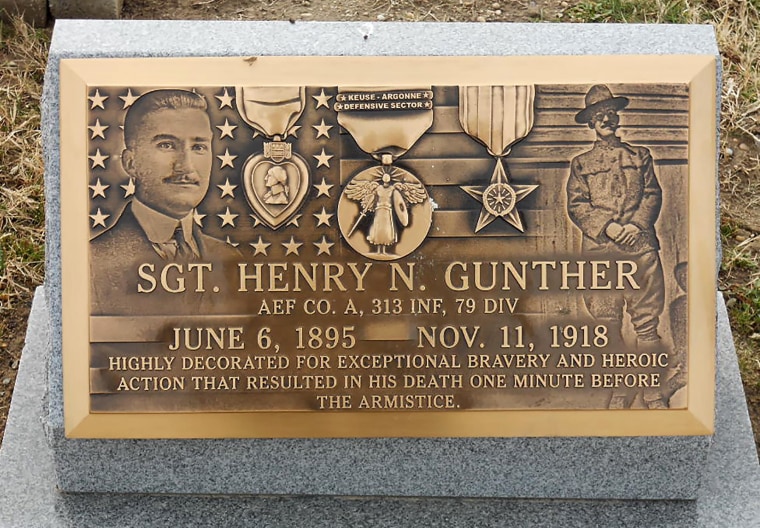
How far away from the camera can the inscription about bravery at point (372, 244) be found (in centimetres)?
252

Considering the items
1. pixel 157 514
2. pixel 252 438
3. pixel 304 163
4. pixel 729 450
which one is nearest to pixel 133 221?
pixel 304 163

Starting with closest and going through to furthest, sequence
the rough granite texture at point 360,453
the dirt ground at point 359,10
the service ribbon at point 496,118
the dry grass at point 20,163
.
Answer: the service ribbon at point 496,118
the rough granite texture at point 360,453
the dry grass at point 20,163
the dirt ground at point 359,10

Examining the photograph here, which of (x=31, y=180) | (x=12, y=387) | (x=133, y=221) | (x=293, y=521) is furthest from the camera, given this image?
(x=31, y=180)

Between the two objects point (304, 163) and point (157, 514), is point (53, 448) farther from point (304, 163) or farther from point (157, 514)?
point (304, 163)

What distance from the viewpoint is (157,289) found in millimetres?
2525

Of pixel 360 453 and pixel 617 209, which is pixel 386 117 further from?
pixel 360 453

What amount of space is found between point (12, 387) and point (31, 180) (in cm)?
104

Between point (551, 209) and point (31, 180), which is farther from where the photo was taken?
point (31, 180)

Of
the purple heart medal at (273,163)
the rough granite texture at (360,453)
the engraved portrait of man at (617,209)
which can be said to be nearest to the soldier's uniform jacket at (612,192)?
the engraved portrait of man at (617,209)

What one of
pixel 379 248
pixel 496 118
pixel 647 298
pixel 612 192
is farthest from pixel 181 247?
pixel 647 298

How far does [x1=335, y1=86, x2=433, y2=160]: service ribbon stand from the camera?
98.8 inches

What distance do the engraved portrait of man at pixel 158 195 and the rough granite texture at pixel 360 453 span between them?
22 centimetres

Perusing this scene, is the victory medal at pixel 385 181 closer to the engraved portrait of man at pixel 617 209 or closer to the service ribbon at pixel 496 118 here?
the service ribbon at pixel 496 118

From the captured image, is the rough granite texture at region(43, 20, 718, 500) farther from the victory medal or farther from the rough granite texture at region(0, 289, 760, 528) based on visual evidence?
the victory medal
